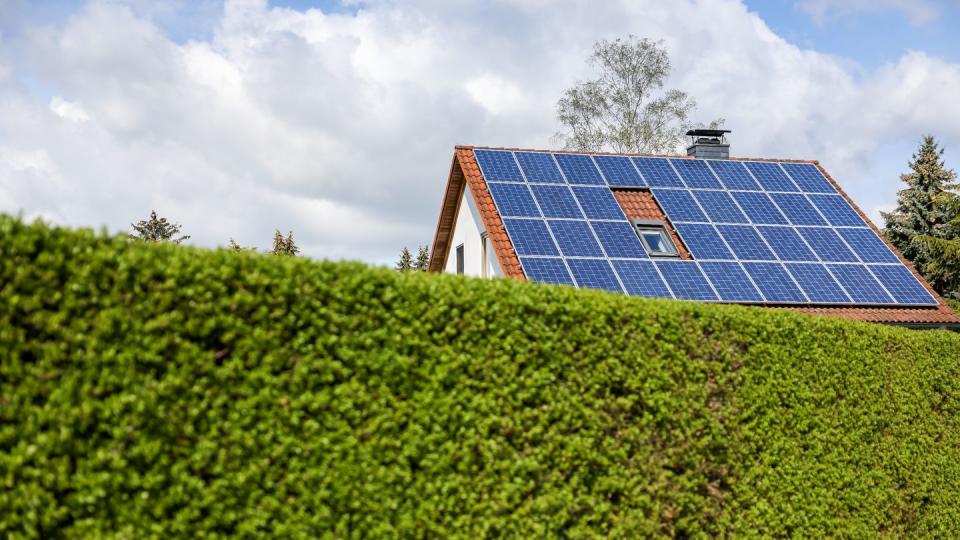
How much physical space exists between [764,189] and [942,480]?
12.0 meters

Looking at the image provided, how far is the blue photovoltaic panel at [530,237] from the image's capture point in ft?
55.0

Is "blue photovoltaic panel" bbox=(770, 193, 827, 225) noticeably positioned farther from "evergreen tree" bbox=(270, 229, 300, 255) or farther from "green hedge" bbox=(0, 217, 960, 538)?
"evergreen tree" bbox=(270, 229, 300, 255)

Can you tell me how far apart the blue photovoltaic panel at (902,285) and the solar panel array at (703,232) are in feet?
0.11

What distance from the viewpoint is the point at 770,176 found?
22516 millimetres

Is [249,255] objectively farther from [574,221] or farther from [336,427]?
[574,221]

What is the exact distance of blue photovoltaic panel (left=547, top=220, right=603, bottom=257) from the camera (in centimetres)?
1706

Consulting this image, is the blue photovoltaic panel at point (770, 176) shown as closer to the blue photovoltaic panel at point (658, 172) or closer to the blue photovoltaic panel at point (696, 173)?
the blue photovoltaic panel at point (696, 173)

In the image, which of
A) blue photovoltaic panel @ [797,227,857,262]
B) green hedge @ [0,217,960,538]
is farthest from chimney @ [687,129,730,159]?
green hedge @ [0,217,960,538]

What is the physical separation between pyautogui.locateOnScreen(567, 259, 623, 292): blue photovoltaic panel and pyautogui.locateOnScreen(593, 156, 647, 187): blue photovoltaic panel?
13.6 feet

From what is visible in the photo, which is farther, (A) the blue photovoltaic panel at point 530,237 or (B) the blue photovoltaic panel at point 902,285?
(B) the blue photovoltaic panel at point 902,285

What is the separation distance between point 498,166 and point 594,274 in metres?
4.76

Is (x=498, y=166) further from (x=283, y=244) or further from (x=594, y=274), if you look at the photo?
(x=283, y=244)

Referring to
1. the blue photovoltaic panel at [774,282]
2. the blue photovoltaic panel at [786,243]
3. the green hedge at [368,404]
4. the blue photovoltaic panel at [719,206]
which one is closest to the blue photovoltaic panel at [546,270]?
the blue photovoltaic panel at [774,282]

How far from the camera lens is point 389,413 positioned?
18.8ft
